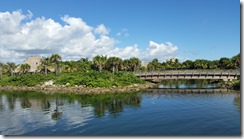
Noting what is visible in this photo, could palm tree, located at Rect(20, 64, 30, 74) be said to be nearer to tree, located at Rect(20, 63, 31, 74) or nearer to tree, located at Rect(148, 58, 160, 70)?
tree, located at Rect(20, 63, 31, 74)

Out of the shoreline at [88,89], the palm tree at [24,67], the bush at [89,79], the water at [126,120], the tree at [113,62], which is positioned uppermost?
the tree at [113,62]

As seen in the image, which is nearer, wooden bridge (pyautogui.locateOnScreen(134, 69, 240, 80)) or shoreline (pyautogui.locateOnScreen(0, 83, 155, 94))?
shoreline (pyautogui.locateOnScreen(0, 83, 155, 94))

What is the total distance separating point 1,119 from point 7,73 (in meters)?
84.2

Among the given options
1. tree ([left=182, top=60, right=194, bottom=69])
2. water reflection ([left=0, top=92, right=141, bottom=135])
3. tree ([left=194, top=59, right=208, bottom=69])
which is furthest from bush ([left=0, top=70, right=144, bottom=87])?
tree ([left=182, top=60, right=194, bottom=69])

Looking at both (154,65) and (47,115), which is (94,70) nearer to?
(154,65)

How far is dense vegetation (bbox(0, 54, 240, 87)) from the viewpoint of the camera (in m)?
71.0

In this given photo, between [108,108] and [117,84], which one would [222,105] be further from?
[117,84]

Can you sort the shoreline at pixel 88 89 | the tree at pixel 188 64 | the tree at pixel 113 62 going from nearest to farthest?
the shoreline at pixel 88 89 → the tree at pixel 113 62 → the tree at pixel 188 64

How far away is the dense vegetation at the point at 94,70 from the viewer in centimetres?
7101

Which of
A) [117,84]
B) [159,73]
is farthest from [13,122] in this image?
[159,73]

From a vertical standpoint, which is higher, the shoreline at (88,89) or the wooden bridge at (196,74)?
the wooden bridge at (196,74)

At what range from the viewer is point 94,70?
286 feet

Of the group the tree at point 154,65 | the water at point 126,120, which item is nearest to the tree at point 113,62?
the tree at point 154,65

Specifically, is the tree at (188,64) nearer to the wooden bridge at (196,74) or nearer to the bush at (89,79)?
the wooden bridge at (196,74)
